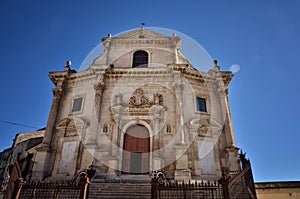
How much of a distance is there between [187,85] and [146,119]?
12.9 feet

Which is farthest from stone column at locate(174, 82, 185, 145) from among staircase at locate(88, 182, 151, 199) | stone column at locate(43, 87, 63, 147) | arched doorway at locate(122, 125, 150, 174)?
stone column at locate(43, 87, 63, 147)

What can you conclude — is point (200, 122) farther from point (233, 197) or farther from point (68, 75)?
point (68, 75)

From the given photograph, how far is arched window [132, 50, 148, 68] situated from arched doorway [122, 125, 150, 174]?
17.6 feet

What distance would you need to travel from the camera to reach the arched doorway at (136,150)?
13.9 metres

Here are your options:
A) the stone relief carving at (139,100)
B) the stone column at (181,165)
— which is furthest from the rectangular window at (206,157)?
the stone relief carving at (139,100)

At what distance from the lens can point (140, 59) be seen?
18.7 m

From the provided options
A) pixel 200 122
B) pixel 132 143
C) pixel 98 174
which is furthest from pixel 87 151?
pixel 200 122

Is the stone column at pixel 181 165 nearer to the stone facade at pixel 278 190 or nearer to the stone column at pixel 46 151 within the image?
the stone facade at pixel 278 190

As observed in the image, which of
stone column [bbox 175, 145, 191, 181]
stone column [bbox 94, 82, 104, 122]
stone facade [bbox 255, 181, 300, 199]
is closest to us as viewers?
stone facade [bbox 255, 181, 300, 199]

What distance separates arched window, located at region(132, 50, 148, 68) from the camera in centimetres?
1832

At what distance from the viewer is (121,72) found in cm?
1677

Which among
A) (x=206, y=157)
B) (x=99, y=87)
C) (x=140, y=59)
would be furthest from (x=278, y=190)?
(x=140, y=59)

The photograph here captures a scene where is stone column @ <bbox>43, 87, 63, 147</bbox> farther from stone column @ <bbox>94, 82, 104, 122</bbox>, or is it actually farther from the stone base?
the stone base

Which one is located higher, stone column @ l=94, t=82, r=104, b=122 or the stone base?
stone column @ l=94, t=82, r=104, b=122
